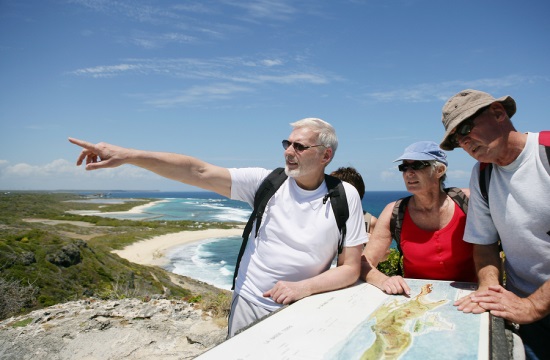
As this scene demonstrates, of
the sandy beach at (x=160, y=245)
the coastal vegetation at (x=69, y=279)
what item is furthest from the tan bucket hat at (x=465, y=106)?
the sandy beach at (x=160, y=245)

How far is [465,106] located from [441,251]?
46.8 inches

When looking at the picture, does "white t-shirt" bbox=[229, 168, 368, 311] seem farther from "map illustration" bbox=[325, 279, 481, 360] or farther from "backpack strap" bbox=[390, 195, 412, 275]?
"map illustration" bbox=[325, 279, 481, 360]

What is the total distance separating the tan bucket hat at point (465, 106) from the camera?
2410 mm

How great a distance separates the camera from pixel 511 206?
241 cm

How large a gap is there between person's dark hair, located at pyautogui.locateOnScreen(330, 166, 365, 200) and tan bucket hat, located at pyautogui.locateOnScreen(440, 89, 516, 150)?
2486 mm

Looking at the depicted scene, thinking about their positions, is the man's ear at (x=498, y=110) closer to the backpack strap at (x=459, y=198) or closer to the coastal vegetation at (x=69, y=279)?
the backpack strap at (x=459, y=198)

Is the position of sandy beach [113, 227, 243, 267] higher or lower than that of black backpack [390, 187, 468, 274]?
lower

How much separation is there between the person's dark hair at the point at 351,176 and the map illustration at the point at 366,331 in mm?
2587

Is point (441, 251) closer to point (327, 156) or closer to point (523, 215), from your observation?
point (523, 215)

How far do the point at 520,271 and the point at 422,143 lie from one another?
3.79ft

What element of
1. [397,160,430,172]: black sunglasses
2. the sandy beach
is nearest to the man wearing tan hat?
[397,160,430,172]: black sunglasses

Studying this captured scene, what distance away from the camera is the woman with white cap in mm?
3037

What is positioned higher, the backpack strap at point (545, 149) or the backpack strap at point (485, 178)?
the backpack strap at point (545, 149)

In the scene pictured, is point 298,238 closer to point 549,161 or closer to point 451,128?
point 451,128
